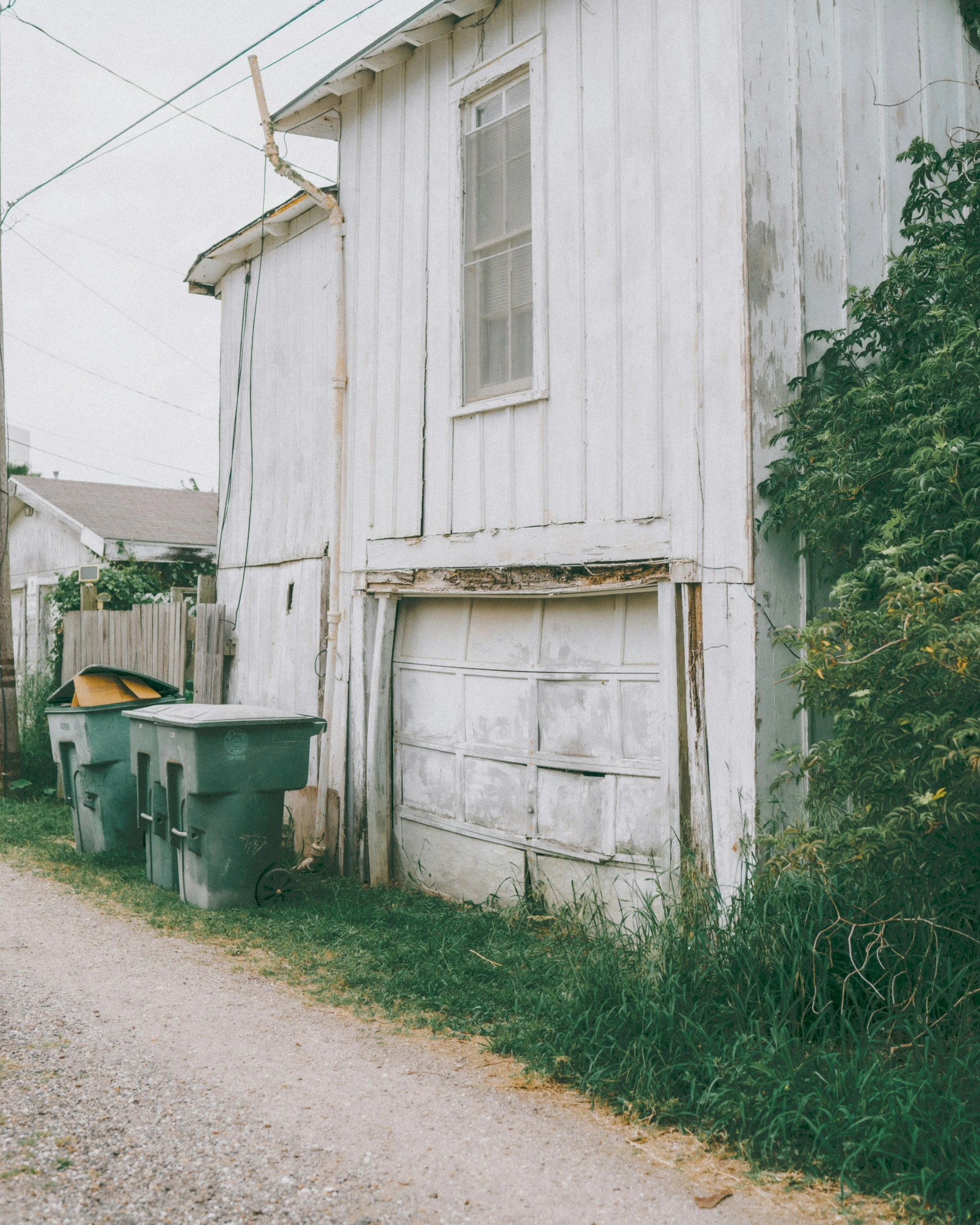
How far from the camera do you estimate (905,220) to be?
525 centimetres

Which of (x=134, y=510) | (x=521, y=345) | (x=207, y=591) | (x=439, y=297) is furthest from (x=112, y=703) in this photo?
(x=134, y=510)

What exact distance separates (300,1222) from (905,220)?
5052 millimetres

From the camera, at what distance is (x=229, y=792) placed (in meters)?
6.75

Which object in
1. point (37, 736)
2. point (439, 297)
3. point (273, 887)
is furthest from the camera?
point (37, 736)

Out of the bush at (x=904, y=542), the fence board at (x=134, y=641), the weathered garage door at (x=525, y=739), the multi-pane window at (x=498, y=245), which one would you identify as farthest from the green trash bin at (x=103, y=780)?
the bush at (x=904, y=542)

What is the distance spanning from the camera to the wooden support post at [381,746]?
24.6ft

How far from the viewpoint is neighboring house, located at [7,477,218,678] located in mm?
15008

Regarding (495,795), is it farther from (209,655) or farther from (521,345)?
(209,655)

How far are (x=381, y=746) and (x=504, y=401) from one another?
2.66m

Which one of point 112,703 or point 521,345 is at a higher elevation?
point 521,345

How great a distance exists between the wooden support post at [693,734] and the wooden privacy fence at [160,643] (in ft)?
17.8

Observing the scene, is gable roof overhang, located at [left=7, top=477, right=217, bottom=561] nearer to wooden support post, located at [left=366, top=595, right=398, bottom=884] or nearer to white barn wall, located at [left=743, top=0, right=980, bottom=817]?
wooden support post, located at [left=366, top=595, right=398, bottom=884]

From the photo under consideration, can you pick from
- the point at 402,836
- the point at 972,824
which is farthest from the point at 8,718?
the point at 972,824

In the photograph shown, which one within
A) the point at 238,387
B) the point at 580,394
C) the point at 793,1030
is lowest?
the point at 793,1030
